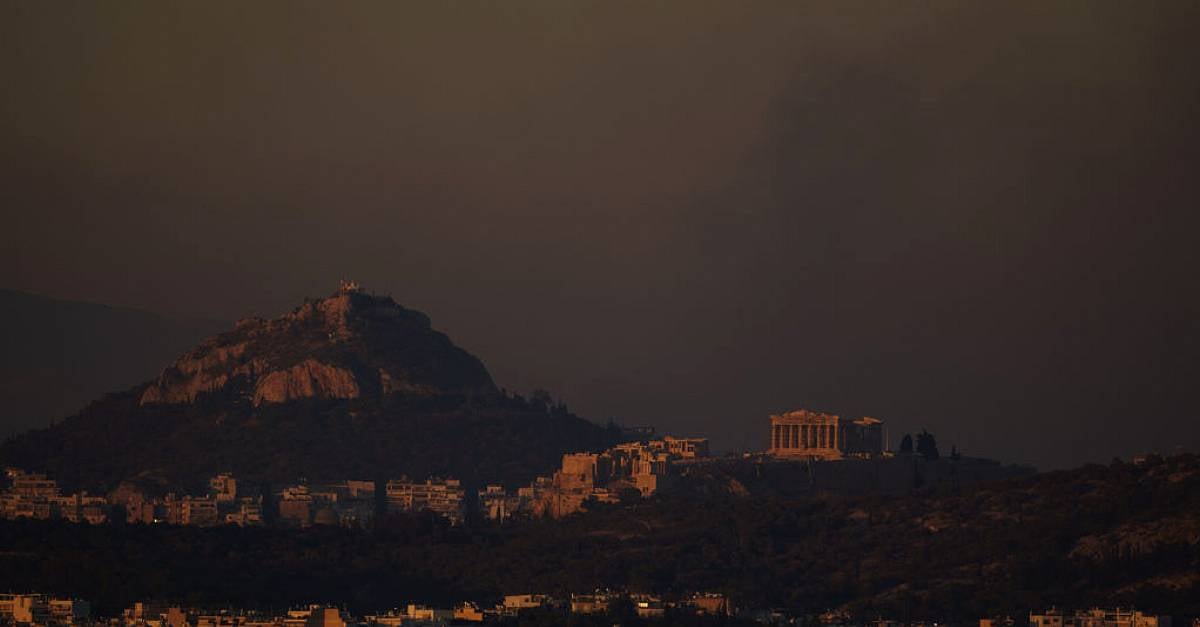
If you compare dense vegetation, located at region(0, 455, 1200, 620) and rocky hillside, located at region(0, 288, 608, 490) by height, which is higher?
rocky hillside, located at region(0, 288, 608, 490)

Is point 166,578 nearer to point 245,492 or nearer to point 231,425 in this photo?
point 245,492

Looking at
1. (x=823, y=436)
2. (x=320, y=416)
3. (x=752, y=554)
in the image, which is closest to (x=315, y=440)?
(x=320, y=416)

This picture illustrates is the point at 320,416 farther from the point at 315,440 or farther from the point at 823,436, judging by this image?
the point at 823,436

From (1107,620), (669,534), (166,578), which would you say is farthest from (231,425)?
(1107,620)

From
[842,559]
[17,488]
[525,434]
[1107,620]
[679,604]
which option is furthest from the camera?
[525,434]

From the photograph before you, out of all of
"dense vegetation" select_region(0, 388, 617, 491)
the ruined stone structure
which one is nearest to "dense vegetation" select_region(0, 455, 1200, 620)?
the ruined stone structure

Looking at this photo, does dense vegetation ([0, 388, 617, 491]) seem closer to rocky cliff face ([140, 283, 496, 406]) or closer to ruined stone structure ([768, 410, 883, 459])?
rocky cliff face ([140, 283, 496, 406])

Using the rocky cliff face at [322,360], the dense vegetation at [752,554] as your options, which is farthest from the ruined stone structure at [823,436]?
the rocky cliff face at [322,360]
